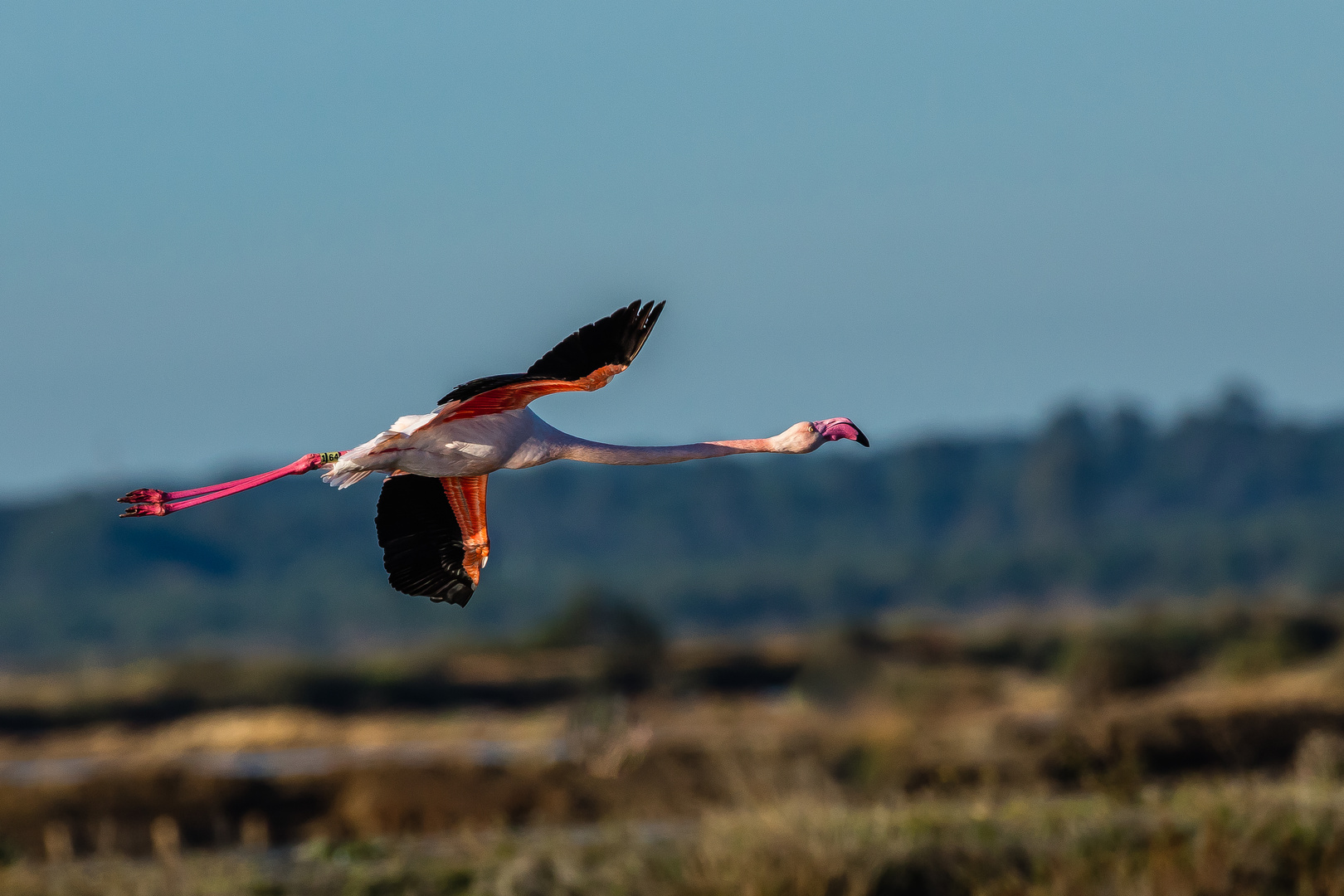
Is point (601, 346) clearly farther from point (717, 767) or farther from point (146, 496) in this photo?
point (717, 767)

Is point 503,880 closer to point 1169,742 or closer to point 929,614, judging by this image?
point 1169,742

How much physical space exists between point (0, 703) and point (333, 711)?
16234 millimetres

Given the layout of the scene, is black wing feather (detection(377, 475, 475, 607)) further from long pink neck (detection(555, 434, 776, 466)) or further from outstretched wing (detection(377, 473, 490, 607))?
long pink neck (detection(555, 434, 776, 466))

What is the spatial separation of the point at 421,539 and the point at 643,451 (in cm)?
81

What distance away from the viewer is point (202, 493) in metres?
3.87

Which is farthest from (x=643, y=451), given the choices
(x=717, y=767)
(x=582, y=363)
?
(x=717, y=767)

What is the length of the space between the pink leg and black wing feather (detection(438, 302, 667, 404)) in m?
0.53

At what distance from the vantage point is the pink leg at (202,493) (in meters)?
3.75

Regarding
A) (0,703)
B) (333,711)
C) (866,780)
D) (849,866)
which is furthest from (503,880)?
(0,703)

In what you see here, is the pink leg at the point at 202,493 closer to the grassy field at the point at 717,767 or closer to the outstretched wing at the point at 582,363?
the outstretched wing at the point at 582,363

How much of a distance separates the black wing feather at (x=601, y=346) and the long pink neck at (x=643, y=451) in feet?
0.49

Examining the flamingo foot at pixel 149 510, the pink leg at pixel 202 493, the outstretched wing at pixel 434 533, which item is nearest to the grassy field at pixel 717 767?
the outstretched wing at pixel 434 533

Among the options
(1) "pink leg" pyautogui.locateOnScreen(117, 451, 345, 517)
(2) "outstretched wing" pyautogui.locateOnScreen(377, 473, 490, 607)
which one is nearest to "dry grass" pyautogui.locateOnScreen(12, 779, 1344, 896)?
(2) "outstretched wing" pyautogui.locateOnScreen(377, 473, 490, 607)

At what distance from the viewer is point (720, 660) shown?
301ft
